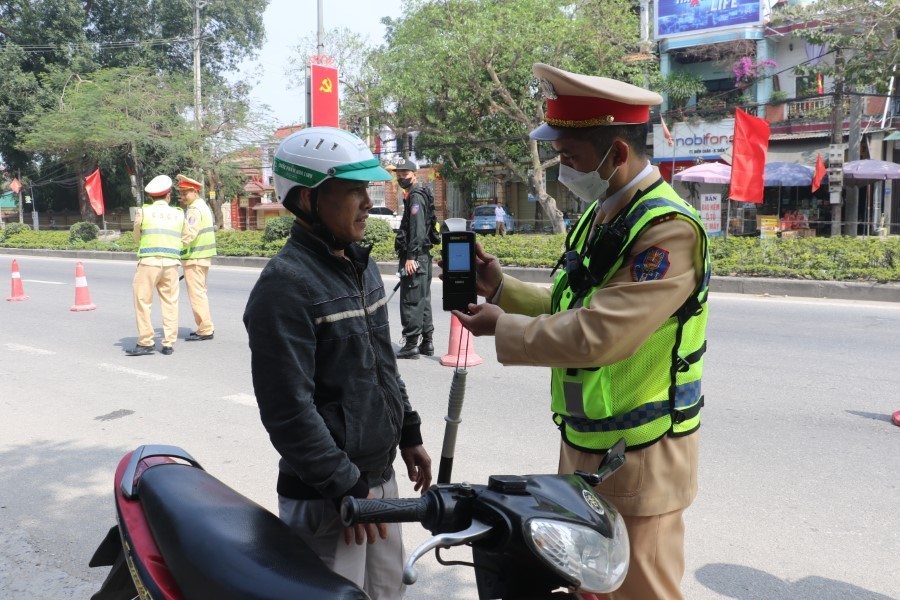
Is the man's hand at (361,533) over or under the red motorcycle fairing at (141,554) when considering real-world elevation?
under

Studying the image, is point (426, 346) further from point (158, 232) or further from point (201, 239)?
point (158, 232)

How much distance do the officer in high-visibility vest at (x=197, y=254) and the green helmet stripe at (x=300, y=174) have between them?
6.77 meters

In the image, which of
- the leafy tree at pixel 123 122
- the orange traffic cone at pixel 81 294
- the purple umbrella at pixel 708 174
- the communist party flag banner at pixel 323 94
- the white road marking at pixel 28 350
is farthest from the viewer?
the leafy tree at pixel 123 122

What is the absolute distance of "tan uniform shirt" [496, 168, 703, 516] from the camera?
176cm

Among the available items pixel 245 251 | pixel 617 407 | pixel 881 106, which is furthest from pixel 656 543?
pixel 881 106

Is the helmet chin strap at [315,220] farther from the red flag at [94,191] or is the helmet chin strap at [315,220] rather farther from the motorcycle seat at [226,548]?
the red flag at [94,191]

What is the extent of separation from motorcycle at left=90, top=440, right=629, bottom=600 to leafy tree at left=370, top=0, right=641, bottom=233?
17.9 m

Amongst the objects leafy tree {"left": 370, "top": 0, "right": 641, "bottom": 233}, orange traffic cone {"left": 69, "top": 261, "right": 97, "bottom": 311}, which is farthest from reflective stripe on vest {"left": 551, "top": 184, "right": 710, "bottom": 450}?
leafy tree {"left": 370, "top": 0, "right": 641, "bottom": 233}

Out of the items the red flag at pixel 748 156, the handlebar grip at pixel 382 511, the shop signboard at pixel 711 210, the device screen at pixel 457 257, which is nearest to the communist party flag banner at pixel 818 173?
the shop signboard at pixel 711 210

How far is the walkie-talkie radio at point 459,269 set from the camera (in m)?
2.13

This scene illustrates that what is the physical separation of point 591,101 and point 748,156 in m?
12.5

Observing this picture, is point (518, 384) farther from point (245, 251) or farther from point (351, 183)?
point (245, 251)

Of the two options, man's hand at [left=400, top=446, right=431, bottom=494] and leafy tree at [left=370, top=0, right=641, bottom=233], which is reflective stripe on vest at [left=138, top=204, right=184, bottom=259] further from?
leafy tree at [left=370, top=0, right=641, bottom=233]

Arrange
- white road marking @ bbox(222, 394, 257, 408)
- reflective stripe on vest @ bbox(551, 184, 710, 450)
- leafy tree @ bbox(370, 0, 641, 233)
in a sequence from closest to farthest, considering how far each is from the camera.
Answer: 1. reflective stripe on vest @ bbox(551, 184, 710, 450)
2. white road marking @ bbox(222, 394, 257, 408)
3. leafy tree @ bbox(370, 0, 641, 233)
